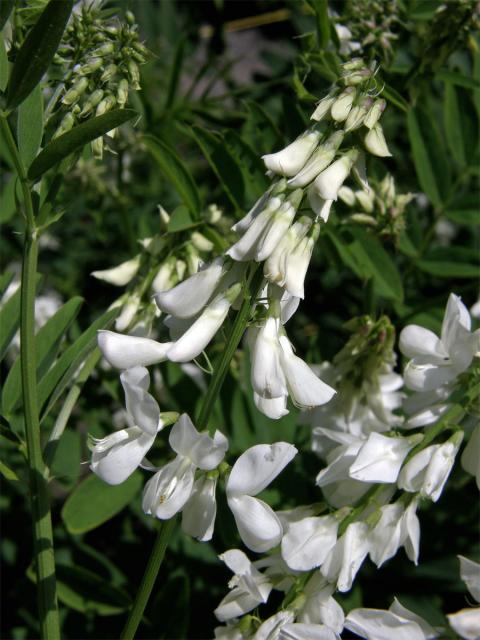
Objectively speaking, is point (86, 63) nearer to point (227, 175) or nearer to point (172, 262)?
point (172, 262)

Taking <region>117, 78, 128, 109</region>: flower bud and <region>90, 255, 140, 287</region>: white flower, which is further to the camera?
<region>90, 255, 140, 287</region>: white flower

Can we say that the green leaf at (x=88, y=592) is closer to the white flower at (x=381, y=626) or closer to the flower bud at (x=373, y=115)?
the white flower at (x=381, y=626)

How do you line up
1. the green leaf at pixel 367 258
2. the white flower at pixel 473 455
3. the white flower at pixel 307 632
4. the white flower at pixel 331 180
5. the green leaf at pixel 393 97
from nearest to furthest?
the white flower at pixel 331 180, the white flower at pixel 307 632, the white flower at pixel 473 455, the green leaf at pixel 393 97, the green leaf at pixel 367 258

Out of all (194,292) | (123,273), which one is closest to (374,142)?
(194,292)

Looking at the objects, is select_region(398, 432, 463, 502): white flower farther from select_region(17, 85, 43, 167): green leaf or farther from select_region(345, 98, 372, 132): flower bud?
select_region(17, 85, 43, 167): green leaf

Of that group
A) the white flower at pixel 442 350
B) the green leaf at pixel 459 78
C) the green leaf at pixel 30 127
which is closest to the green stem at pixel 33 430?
the green leaf at pixel 30 127

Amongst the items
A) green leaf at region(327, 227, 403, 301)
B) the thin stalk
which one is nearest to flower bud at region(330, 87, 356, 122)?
the thin stalk

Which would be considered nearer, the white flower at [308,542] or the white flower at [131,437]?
the white flower at [131,437]
